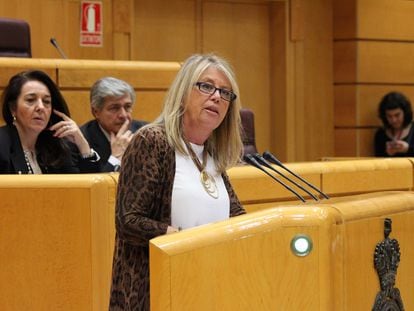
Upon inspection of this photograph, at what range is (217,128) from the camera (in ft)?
7.88

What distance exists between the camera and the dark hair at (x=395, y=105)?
6697 mm

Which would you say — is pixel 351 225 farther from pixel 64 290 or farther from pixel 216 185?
pixel 64 290

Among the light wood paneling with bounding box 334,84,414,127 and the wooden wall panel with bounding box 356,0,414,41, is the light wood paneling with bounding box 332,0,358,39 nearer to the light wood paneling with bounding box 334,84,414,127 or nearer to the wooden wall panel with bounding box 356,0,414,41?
the wooden wall panel with bounding box 356,0,414,41

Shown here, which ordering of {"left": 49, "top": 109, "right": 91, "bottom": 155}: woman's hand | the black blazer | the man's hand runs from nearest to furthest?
the black blazer, {"left": 49, "top": 109, "right": 91, "bottom": 155}: woman's hand, the man's hand

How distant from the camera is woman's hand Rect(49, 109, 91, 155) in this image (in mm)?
3557

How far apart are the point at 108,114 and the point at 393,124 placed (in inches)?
126

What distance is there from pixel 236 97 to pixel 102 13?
13.9 ft

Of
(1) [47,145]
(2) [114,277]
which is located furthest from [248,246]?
(1) [47,145]

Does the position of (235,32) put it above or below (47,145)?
above

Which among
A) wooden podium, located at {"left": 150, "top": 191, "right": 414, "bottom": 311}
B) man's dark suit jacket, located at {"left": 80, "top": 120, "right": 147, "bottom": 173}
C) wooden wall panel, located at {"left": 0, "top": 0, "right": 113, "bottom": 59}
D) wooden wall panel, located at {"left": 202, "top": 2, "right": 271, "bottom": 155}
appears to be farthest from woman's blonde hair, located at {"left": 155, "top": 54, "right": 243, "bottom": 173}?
wooden wall panel, located at {"left": 202, "top": 2, "right": 271, "bottom": 155}

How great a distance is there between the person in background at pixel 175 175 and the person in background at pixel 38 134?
1.13m

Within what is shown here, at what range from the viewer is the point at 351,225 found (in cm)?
197

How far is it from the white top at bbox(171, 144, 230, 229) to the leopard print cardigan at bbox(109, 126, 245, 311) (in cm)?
2

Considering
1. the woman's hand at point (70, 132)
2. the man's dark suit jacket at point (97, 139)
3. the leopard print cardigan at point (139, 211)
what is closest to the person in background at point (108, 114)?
the man's dark suit jacket at point (97, 139)
